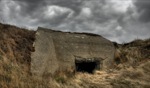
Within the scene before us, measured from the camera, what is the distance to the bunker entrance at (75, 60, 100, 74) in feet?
43.7

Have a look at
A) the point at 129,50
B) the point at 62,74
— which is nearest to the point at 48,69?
the point at 62,74

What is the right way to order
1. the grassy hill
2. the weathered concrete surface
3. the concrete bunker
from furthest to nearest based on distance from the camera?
the concrete bunker
the weathered concrete surface
the grassy hill

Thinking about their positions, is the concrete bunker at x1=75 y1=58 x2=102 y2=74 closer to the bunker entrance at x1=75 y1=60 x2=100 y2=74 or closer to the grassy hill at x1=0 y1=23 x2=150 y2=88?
the bunker entrance at x1=75 y1=60 x2=100 y2=74

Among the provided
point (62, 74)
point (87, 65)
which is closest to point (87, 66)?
point (87, 65)

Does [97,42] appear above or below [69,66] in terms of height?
above

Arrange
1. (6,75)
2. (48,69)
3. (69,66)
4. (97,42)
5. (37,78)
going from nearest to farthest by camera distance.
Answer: (6,75)
(37,78)
(48,69)
(69,66)
(97,42)

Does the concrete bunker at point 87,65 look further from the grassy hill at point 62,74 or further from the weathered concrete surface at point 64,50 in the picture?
the grassy hill at point 62,74

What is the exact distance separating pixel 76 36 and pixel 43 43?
218 centimetres

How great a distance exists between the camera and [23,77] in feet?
32.5

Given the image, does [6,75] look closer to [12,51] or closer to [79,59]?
[12,51]

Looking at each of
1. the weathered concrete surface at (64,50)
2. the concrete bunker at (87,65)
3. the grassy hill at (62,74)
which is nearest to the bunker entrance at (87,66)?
the concrete bunker at (87,65)

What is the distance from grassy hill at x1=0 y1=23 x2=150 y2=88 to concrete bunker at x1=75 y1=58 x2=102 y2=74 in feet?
1.81

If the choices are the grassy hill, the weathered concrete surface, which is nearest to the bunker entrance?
the weathered concrete surface

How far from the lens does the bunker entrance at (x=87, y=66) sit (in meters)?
13.3
